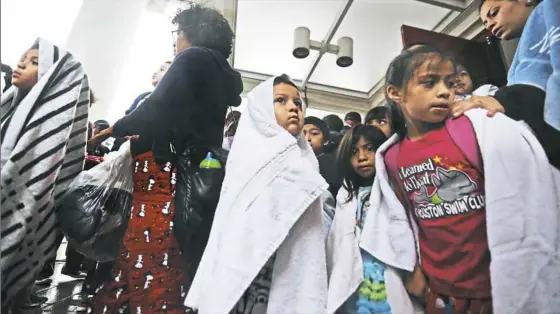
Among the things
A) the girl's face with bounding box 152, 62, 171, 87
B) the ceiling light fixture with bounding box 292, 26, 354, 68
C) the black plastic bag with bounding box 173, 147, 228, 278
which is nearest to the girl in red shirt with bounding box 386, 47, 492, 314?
the ceiling light fixture with bounding box 292, 26, 354, 68

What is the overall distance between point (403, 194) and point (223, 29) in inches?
20.5

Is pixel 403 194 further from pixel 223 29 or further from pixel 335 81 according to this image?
pixel 223 29

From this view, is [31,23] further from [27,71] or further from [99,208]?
[99,208]

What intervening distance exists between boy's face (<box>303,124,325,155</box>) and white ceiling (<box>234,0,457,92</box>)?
12 centimetres

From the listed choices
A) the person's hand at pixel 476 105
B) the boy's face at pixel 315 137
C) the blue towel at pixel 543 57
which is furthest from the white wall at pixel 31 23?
the blue towel at pixel 543 57

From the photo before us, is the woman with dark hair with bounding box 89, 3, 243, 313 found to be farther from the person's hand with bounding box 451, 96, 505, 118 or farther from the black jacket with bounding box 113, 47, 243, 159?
the person's hand with bounding box 451, 96, 505, 118

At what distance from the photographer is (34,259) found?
0.76 m

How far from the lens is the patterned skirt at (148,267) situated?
75 cm

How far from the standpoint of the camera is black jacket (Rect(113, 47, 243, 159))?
810 millimetres

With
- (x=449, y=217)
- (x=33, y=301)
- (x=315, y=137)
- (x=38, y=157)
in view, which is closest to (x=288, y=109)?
(x=315, y=137)

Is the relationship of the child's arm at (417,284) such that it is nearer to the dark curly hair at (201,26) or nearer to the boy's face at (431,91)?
the boy's face at (431,91)

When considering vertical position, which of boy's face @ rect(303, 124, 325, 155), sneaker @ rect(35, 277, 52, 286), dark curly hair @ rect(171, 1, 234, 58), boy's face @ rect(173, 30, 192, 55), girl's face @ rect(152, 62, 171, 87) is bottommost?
sneaker @ rect(35, 277, 52, 286)

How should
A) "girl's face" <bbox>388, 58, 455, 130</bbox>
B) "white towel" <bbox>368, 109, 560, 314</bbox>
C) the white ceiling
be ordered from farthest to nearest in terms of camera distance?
1. the white ceiling
2. "girl's face" <bbox>388, 58, 455, 130</bbox>
3. "white towel" <bbox>368, 109, 560, 314</bbox>

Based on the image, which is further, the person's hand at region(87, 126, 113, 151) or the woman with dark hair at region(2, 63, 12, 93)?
the person's hand at region(87, 126, 113, 151)
